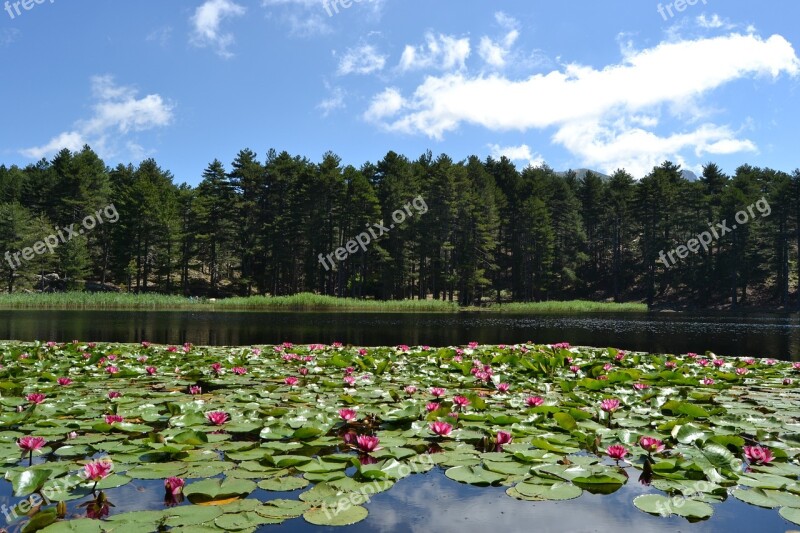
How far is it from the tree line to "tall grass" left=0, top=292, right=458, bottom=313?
5911 millimetres

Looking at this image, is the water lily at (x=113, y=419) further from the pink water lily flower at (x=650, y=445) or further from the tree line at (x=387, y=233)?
the tree line at (x=387, y=233)

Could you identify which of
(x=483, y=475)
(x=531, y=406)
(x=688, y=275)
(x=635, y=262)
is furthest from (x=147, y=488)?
(x=635, y=262)

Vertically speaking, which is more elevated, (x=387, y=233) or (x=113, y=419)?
(x=387, y=233)

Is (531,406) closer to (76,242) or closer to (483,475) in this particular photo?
(483,475)

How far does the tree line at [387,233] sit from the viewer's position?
161 ft

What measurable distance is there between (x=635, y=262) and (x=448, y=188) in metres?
29.7

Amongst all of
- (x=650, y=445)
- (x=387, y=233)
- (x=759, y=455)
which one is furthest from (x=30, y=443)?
(x=387, y=233)

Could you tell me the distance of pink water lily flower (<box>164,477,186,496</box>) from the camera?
3.00 meters

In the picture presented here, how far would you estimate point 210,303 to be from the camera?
43562 millimetres

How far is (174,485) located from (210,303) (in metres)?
43.1

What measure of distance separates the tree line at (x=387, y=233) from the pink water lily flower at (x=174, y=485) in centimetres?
4459

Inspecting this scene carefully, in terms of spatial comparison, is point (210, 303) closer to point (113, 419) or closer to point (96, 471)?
point (113, 419)

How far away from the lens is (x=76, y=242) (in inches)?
1885

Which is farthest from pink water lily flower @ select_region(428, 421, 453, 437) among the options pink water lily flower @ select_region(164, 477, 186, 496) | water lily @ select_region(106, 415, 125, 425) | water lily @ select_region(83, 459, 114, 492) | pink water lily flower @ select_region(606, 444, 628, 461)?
water lily @ select_region(106, 415, 125, 425)
